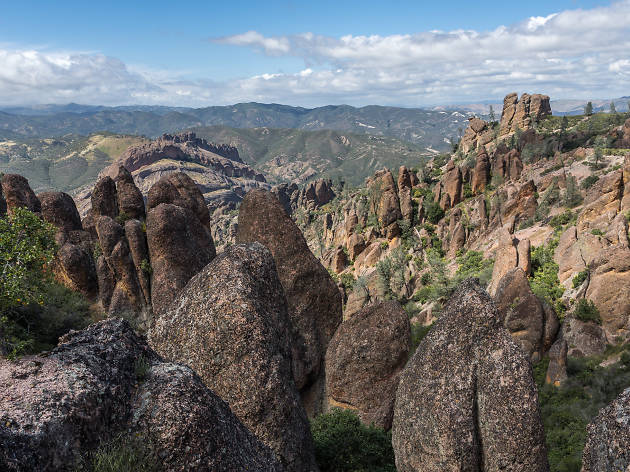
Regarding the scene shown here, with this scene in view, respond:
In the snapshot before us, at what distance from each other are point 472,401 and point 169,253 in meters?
28.8

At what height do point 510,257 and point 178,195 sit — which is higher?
point 178,195

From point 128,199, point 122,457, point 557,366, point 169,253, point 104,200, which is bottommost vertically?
point 557,366

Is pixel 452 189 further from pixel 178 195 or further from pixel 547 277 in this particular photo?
pixel 178 195

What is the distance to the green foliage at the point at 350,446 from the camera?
1587 cm

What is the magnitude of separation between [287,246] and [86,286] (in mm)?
26698

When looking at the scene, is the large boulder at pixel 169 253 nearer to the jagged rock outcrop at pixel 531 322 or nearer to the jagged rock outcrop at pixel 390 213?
the jagged rock outcrop at pixel 531 322

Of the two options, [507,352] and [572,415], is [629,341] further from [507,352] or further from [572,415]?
[507,352]

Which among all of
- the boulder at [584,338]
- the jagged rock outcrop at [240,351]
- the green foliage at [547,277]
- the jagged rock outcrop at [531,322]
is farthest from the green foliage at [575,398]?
the jagged rock outcrop at [240,351]

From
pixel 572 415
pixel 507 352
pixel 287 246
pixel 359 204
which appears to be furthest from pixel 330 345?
pixel 359 204

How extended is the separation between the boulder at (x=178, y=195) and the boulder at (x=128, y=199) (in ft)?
8.91

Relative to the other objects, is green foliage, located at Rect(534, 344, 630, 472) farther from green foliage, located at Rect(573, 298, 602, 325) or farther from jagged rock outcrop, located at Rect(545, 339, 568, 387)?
green foliage, located at Rect(573, 298, 602, 325)

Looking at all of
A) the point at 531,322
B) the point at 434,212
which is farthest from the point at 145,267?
the point at 434,212

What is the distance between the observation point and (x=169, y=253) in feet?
113

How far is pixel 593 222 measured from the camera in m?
47.2
